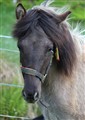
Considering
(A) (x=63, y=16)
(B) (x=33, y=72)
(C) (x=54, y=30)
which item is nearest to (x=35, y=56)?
(B) (x=33, y=72)

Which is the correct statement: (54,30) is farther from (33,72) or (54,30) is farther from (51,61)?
(33,72)

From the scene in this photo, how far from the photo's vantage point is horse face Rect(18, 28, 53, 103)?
5.16 meters

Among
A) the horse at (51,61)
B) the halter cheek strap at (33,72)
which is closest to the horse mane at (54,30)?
the horse at (51,61)

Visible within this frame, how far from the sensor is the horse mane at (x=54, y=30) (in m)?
5.31

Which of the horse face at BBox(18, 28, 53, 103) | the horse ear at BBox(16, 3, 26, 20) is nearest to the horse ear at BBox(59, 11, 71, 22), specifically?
the horse face at BBox(18, 28, 53, 103)

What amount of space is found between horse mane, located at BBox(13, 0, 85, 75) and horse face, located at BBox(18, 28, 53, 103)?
0.24ft

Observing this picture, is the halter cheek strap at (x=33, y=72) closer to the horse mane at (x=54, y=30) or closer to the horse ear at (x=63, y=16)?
the horse mane at (x=54, y=30)

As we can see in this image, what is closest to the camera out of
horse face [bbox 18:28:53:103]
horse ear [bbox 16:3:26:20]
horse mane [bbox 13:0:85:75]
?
horse face [bbox 18:28:53:103]

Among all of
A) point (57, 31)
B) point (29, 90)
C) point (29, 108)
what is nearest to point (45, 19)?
point (57, 31)

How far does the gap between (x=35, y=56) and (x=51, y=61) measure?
0.23 meters

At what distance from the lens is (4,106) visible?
26.2 ft

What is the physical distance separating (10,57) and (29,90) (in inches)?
143

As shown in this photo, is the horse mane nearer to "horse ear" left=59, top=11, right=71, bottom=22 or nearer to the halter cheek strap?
"horse ear" left=59, top=11, right=71, bottom=22

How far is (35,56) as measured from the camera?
17.1 feet
